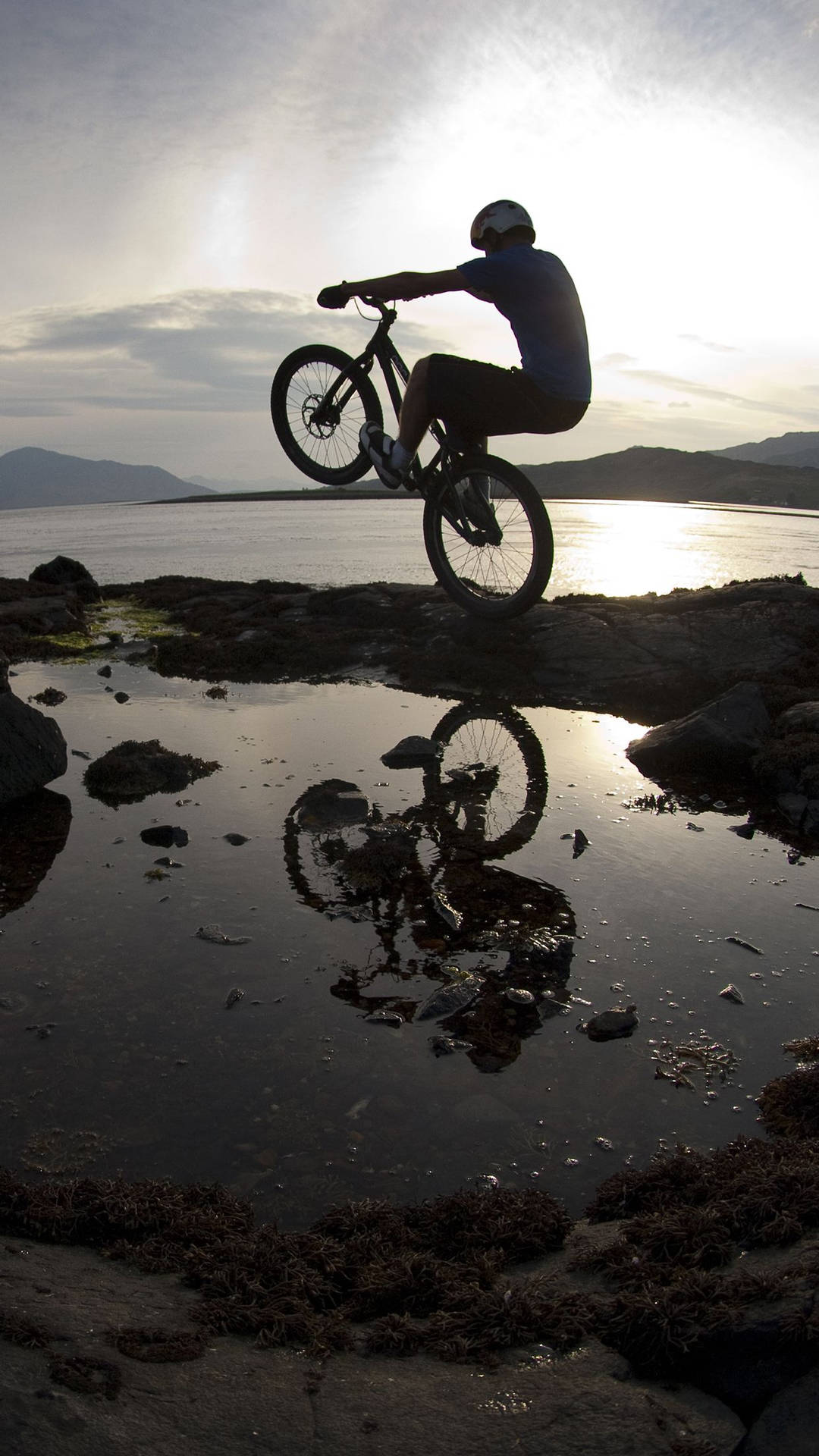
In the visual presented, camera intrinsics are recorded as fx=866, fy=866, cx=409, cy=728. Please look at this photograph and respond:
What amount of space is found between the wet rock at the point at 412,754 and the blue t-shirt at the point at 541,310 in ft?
16.1

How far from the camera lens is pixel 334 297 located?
10.1 m

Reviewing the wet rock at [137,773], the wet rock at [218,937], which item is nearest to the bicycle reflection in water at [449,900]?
the wet rock at [218,937]

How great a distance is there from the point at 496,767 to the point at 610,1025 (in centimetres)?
600

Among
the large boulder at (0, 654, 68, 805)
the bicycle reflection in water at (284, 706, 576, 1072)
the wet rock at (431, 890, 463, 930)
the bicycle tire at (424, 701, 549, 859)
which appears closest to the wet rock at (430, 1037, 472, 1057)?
the bicycle reflection in water at (284, 706, 576, 1072)

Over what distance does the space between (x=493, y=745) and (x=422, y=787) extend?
2362mm

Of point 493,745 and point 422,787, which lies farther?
point 493,745

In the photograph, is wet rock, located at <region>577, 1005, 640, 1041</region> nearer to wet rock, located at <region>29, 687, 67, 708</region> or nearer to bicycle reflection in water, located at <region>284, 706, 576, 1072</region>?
bicycle reflection in water, located at <region>284, 706, 576, 1072</region>

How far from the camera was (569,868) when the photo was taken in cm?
834

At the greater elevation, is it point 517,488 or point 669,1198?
point 517,488

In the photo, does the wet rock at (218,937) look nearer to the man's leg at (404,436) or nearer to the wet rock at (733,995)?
the wet rock at (733,995)

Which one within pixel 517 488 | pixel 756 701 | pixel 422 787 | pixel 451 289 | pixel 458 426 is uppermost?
pixel 451 289

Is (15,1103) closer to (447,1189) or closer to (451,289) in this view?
(447,1189)

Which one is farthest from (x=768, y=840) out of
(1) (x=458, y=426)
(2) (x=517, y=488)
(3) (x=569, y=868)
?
(1) (x=458, y=426)

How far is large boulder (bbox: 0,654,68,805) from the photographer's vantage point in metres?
10.3
